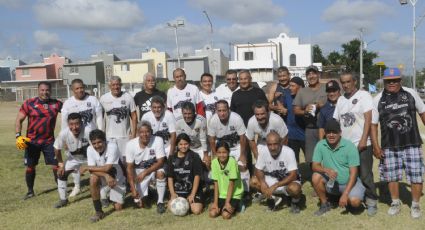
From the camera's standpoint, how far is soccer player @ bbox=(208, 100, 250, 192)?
655cm

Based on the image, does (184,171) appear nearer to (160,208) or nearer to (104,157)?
(160,208)

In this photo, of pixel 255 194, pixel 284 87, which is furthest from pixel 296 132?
pixel 255 194

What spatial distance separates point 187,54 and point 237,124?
58.7 metres

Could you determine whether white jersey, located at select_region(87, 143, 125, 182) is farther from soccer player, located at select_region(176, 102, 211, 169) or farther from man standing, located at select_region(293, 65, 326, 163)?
man standing, located at select_region(293, 65, 326, 163)

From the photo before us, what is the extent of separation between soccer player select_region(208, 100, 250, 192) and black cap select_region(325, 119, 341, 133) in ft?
4.67

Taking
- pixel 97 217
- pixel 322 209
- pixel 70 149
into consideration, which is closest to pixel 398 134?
pixel 322 209

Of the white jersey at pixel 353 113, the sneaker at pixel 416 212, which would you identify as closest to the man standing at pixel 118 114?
the white jersey at pixel 353 113

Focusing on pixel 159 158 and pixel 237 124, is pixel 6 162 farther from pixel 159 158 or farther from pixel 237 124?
pixel 237 124

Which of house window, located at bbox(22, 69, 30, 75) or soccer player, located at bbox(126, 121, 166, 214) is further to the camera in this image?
house window, located at bbox(22, 69, 30, 75)

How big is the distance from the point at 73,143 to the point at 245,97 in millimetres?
2910

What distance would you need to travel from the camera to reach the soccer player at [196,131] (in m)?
6.76

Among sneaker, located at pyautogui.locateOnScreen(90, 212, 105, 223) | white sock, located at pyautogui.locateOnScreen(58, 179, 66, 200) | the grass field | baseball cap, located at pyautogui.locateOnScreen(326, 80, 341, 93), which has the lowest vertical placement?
the grass field

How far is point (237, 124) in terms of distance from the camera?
656 cm

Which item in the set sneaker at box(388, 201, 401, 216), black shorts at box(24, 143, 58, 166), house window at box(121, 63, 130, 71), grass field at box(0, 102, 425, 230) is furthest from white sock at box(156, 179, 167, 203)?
house window at box(121, 63, 130, 71)
